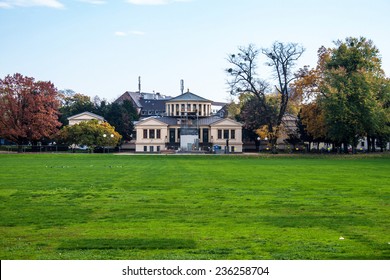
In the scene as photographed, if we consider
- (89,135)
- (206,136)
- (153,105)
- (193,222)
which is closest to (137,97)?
(153,105)

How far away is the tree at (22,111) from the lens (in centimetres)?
8875

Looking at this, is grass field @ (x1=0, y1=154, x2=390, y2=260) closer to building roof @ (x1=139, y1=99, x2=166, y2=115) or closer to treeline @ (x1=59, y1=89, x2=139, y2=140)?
treeline @ (x1=59, y1=89, x2=139, y2=140)

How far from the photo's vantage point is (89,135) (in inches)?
3533

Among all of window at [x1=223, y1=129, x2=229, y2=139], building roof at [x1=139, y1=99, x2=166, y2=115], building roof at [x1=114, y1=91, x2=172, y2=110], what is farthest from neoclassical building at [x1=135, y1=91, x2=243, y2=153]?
building roof at [x1=139, y1=99, x2=166, y2=115]

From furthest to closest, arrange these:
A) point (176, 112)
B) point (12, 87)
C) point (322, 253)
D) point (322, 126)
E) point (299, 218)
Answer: point (176, 112)
point (12, 87)
point (322, 126)
point (299, 218)
point (322, 253)

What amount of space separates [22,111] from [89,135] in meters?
10.8

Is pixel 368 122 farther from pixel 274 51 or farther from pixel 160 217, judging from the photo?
pixel 160 217

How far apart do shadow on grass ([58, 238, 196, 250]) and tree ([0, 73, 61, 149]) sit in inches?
3091

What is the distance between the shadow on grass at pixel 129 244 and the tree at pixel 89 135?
3021 inches

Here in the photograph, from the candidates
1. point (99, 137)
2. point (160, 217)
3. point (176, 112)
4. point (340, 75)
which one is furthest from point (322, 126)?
point (160, 217)

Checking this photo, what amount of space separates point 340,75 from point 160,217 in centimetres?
5857

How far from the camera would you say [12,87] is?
3538 inches

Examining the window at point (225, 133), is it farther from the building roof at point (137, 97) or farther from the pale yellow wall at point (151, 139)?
the building roof at point (137, 97)

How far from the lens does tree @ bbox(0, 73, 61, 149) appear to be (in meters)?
88.8
